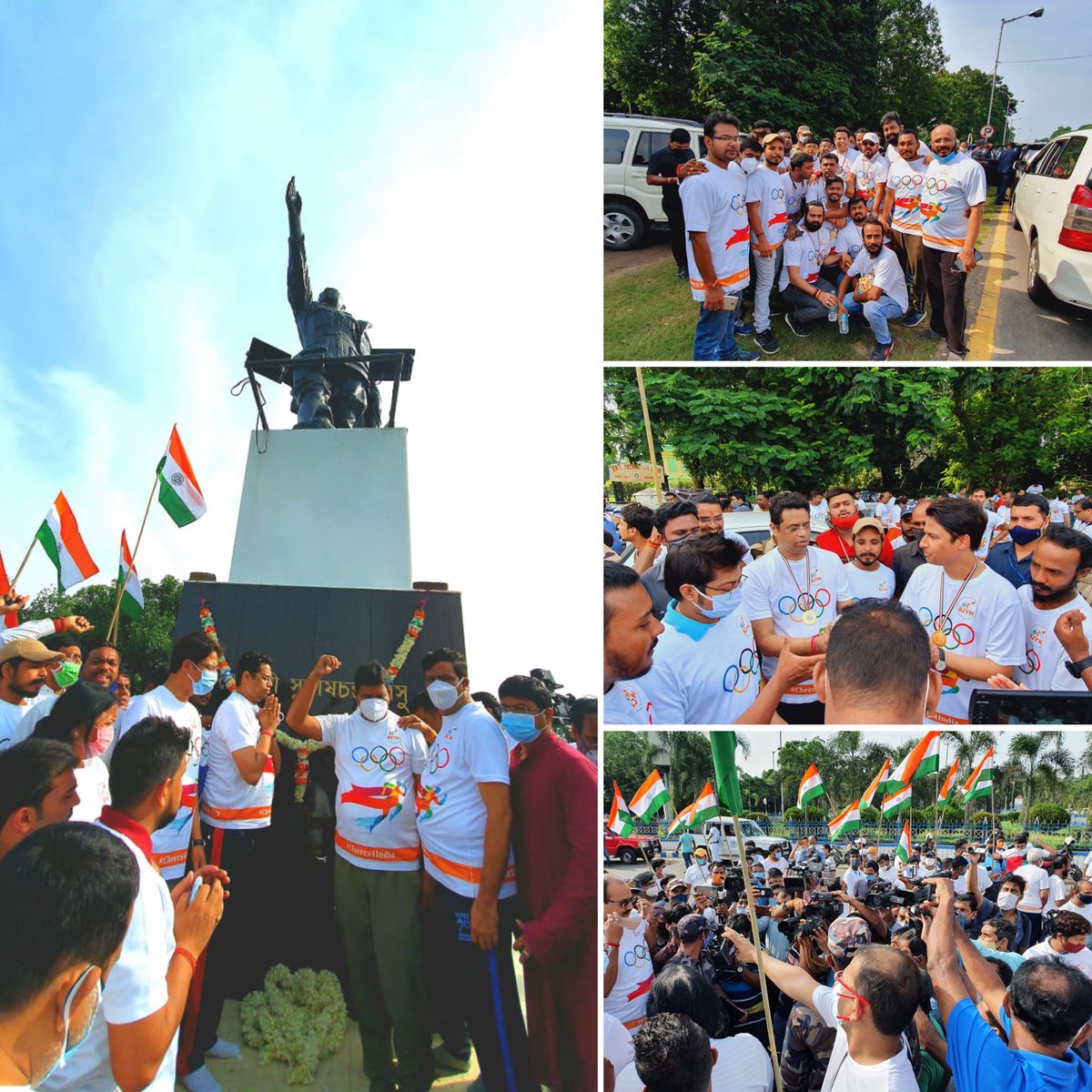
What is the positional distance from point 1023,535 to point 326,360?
294 centimetres

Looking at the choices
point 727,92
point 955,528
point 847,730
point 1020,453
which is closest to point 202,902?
point 847,730

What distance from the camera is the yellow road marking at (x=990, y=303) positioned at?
391cm

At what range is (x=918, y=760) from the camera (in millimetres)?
3531

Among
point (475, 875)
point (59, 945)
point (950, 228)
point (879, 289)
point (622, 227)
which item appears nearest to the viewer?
point (59, 945)

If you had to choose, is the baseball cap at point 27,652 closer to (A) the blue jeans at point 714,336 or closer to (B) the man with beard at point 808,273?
(A) the blue jeans at point 714,336

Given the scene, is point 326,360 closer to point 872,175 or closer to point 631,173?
point 631,173

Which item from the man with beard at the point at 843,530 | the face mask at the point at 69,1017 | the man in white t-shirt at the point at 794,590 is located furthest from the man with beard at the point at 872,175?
the face mask at the point at 69,1017

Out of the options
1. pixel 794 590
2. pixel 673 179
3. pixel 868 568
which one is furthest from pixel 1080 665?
pixel 673 179

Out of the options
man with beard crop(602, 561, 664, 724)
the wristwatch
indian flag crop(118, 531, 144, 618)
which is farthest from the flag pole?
the wristwatch

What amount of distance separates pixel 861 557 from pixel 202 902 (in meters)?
2.75

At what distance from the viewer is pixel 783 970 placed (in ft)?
11.1

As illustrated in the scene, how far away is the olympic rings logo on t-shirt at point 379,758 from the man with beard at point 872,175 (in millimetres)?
2991

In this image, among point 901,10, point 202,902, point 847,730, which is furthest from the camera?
point 901,10

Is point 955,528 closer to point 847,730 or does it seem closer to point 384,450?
point 847,730
